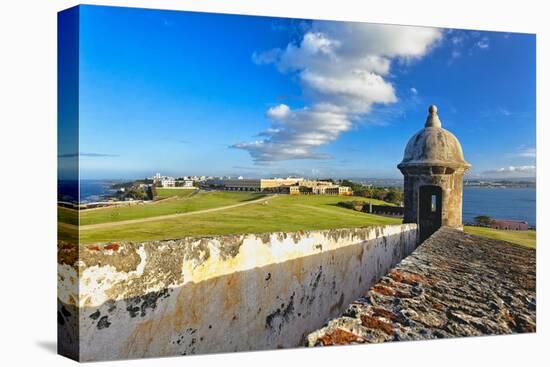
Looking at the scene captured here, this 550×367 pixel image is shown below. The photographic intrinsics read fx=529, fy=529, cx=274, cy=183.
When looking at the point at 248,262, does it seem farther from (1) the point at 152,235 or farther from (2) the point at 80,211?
(2) the point at 80,211

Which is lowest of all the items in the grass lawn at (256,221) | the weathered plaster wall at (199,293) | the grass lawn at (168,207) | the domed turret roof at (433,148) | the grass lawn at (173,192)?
the weathered plaster wall at (199,293)

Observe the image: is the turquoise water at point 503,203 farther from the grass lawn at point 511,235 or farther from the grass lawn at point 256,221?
the grass lawn at point 256,221

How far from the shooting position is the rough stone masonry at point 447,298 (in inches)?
162

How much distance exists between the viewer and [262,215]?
21.4 feet

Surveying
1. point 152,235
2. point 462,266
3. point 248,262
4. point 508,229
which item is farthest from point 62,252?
point 508,229

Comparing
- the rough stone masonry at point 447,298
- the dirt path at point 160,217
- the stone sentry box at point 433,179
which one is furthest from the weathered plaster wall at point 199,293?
the stone sentry box at point 433,179

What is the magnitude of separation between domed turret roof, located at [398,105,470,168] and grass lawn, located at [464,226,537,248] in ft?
3.32

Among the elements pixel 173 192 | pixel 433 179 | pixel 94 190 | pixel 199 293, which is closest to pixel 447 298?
pixel 199 293

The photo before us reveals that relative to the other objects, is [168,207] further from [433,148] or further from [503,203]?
[503,203]

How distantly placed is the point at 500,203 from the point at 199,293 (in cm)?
458

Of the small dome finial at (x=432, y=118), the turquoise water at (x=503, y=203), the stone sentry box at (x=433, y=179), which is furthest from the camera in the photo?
the stone sentry box at (x=433, y=179)

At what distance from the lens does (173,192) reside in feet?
18.5

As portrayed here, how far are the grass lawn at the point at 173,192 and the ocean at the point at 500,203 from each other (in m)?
4.33

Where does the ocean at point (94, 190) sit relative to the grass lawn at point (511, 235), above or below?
above
